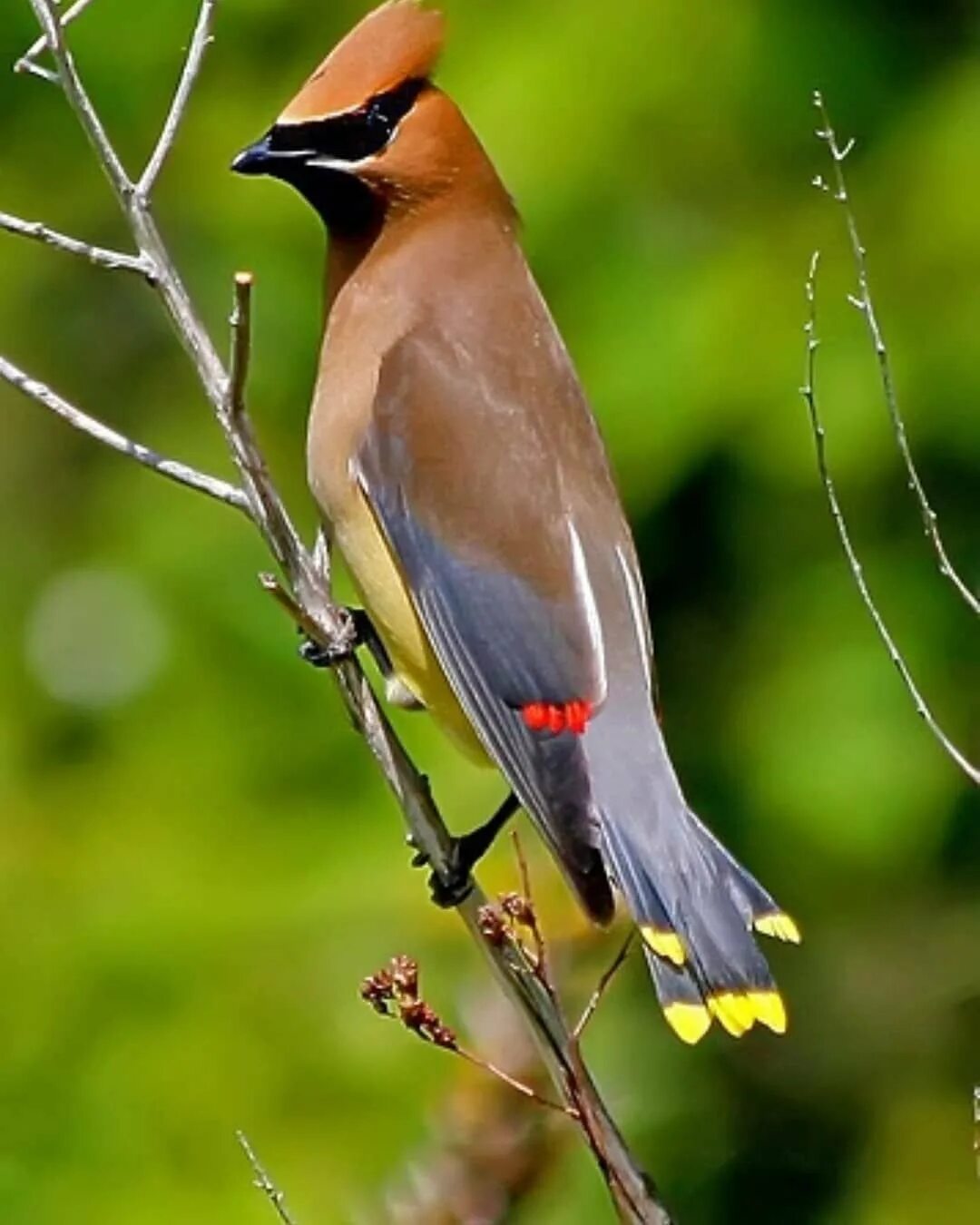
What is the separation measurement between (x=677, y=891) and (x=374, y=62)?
3.74ft

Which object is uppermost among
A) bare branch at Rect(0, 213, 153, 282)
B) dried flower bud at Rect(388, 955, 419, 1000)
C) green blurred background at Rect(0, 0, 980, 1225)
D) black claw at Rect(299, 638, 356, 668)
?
bare branch at Rect(0, 213, 153, 282)

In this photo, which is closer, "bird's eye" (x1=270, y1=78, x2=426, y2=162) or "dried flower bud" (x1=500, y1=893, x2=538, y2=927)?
"dried flower bud" (x1=500, y1=893, x2=538, y2=927)

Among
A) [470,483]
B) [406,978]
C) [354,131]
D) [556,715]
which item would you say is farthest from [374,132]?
[406,978]

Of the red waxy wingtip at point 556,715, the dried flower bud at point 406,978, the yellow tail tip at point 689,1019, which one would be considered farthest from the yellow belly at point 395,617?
the dried flower bud at point 406,978

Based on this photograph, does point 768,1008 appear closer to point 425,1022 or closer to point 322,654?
point 425,1022

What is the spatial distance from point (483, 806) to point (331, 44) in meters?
1.51

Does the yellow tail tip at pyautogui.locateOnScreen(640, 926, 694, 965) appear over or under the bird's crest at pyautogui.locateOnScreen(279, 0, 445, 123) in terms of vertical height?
under

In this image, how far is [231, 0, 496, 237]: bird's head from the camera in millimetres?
3959

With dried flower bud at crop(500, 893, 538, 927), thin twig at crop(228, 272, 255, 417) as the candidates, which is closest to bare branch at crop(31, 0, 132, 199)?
thin twig at crop(228, 272, 255, 417)

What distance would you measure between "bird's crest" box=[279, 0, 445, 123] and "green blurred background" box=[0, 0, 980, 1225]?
101 centimetres

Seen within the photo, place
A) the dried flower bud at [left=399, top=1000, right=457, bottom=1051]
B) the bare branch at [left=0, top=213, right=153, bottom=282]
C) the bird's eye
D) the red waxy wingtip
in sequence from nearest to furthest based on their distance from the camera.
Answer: the dried flower bud at [left=399, top=1000, right=457, bottom=1051] < the bare branch at [left=0, top=213, right=153, bottom=282] < the red waxy wingtip < the bird's eye

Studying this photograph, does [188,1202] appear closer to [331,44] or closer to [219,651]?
[219,651]

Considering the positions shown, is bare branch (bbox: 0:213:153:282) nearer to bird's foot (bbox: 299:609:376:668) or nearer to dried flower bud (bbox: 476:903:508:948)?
bird's foot (bbox: 299:609:376:668)

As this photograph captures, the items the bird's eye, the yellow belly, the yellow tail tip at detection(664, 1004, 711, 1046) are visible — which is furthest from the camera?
the bird's eye
